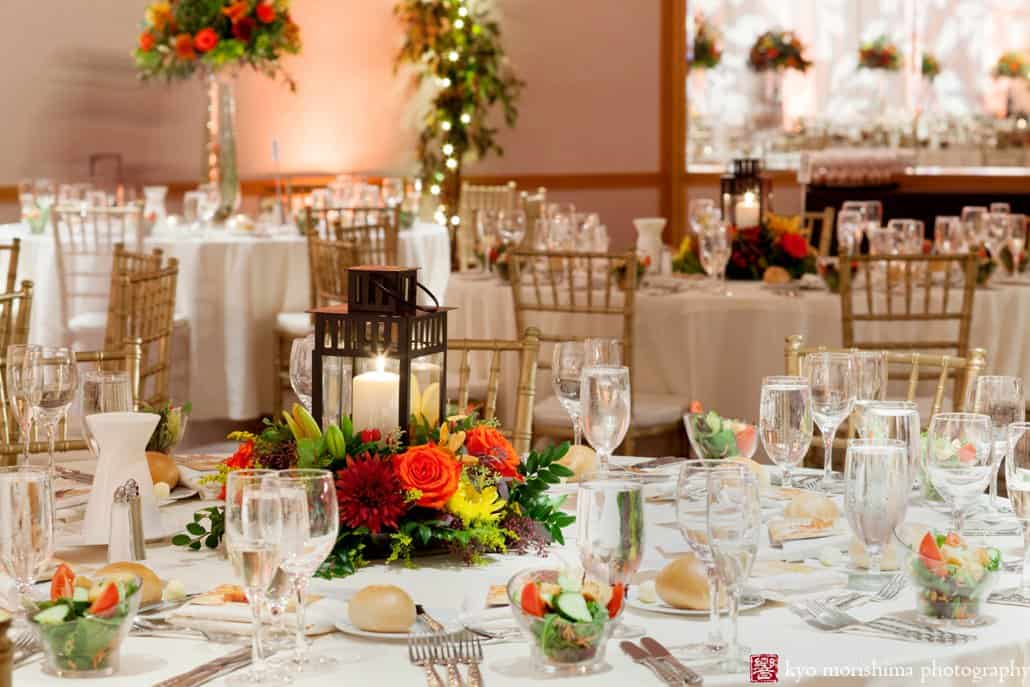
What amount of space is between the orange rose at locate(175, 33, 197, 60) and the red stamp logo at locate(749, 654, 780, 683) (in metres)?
5.82

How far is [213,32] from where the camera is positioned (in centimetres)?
688

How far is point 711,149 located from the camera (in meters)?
11.4

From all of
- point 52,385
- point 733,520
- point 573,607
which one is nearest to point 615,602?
point 573,607

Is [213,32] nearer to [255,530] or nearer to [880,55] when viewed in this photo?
[255,530]

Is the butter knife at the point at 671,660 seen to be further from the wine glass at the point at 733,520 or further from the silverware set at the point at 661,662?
the wine glass at the point at 733,520

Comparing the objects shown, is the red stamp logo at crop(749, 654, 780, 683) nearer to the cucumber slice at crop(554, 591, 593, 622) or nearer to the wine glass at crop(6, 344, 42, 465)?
the cucumber slice at crop(554, 591, 593, 622)

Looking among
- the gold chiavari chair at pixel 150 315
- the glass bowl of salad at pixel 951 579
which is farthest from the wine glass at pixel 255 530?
the gold chiavari chair at pixel 150 315

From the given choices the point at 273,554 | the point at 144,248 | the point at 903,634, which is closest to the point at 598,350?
the point at 903,634

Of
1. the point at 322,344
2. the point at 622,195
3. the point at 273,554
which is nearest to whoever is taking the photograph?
the point at 273,554

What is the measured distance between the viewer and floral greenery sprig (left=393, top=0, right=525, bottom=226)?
989 cm

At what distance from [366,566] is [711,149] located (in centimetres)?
971

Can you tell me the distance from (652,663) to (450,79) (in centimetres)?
867

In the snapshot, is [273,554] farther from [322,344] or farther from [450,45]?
[450,45]

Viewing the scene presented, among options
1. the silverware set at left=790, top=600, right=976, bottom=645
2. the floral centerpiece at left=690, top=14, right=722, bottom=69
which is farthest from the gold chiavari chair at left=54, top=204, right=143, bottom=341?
the floral centerpiece at left=690, top=14, right=722, bottom=69
